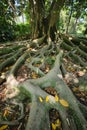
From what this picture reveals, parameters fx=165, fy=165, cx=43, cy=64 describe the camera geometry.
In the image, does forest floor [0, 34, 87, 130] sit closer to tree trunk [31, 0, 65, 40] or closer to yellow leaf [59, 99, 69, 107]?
yellow leaf [59, 99, 69, 107]

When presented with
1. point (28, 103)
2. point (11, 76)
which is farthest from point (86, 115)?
point (11, 76)

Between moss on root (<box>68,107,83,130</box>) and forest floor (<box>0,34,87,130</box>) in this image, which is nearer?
moss on root (<box>68,107,83,130</box>)

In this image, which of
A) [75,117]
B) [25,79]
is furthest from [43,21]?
[75,117]

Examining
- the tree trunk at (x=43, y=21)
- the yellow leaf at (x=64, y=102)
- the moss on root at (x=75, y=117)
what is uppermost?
Answer: the tree trunk at (x=43, y=21)

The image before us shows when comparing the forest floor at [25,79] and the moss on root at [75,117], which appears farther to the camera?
the forest floor at [25,79]

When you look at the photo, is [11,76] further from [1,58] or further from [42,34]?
[42,34]

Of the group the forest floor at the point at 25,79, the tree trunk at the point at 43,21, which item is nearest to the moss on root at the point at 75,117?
the forest floor at the point at 25,79

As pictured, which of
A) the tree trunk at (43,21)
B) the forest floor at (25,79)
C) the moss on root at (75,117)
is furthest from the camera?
the tree trunk at (43,21)

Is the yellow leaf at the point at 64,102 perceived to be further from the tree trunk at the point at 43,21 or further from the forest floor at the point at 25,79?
the tree trunk at the point at 43,21

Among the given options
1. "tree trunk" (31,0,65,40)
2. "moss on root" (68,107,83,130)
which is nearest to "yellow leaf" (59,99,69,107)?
"moss on root" (68,107,83,130)

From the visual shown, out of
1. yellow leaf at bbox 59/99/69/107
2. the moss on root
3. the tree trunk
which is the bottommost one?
the moss on root

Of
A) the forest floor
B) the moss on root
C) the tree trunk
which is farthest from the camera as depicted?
the tree trunk

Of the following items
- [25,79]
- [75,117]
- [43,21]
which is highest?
[43,21]

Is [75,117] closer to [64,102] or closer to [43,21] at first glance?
[64,102]
